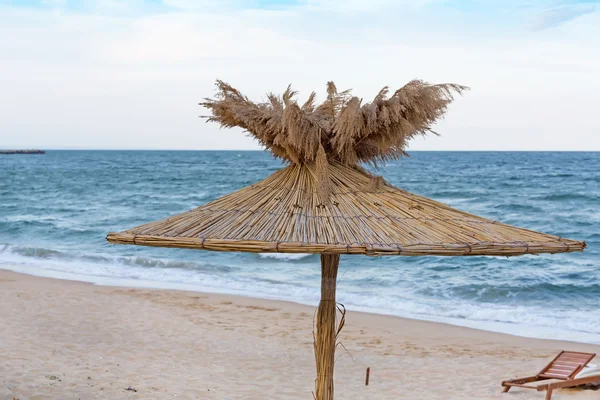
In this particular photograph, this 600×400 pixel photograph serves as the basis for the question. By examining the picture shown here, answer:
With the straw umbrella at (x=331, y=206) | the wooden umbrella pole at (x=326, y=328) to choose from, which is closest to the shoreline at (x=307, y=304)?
the wooden umbrella pole at (x=326, y=328)

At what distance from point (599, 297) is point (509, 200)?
17.4m

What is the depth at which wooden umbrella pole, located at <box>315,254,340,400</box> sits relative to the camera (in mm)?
3633

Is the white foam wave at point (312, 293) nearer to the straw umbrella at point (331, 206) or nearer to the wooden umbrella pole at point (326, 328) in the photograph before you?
the wooden umbrella pole at point (326, 328)

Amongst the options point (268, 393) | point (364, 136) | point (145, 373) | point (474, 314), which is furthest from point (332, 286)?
point (474, 314)

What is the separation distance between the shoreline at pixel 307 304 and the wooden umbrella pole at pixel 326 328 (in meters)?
6.25

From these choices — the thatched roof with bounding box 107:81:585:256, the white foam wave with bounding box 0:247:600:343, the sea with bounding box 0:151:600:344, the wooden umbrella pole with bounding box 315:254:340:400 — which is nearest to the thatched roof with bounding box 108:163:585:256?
the thatched roof with bounding box 107:81:585:256

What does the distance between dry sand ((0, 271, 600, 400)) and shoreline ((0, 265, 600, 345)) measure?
1.08 feet

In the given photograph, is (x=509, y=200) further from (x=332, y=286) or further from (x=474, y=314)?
(x=332, y=286)

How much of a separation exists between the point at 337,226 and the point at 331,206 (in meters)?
0.22

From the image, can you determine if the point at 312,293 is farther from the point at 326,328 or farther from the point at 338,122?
the point at 338,122

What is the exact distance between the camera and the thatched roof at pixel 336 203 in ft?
9.93

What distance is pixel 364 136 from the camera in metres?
3.54

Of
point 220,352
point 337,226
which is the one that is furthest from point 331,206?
point 220,352

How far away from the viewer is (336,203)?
11.2ft
